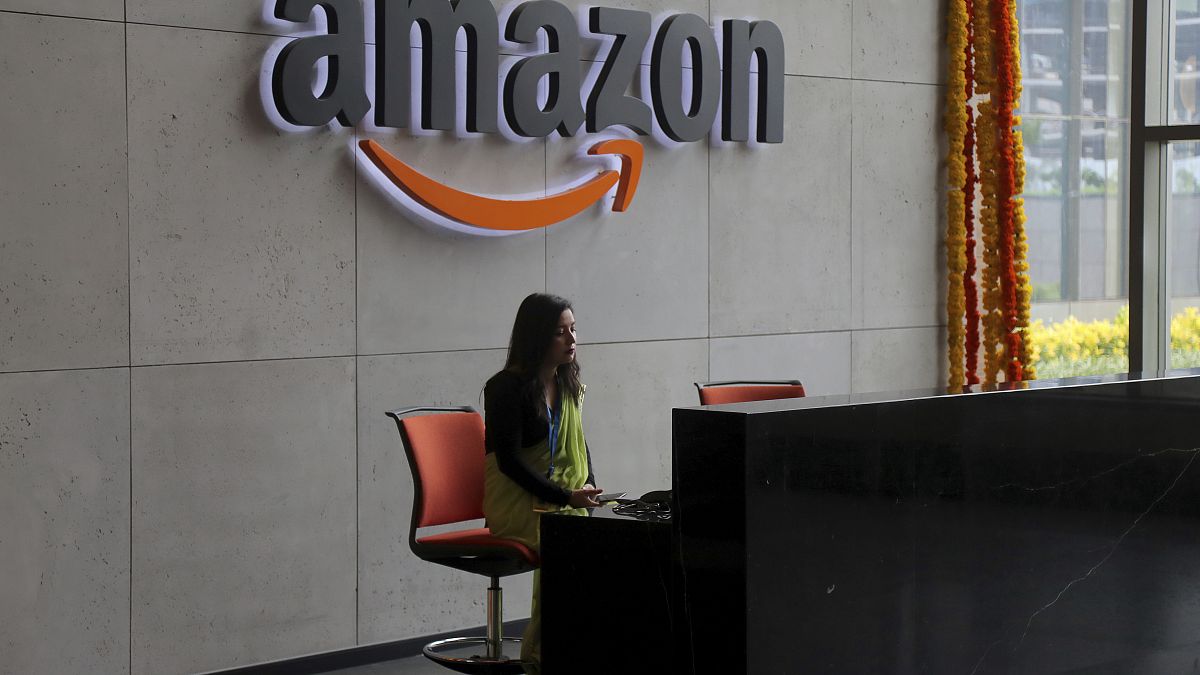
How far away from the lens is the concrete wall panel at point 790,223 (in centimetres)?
650

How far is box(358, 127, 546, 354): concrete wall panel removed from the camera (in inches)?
217

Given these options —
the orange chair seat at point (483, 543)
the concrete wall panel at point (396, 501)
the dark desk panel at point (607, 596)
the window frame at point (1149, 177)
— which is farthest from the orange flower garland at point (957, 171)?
the dark desk panel at point (607, 596)

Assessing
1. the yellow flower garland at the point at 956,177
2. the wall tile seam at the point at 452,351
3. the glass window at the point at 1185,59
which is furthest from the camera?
the glass window at the point at 1185,59

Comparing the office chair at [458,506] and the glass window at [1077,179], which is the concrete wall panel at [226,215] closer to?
the office chair at [458,506]

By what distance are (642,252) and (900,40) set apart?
1855mm

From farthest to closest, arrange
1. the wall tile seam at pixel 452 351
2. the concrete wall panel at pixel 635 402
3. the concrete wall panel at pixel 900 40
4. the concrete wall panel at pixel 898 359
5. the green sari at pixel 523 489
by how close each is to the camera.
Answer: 1. the concrete wall panel at pixel 898 359
2. the concrete wall panel at pixel 900 40
3. the concrete wall panel at pixel 635 402
4. the wall tile seam at pixel 452 351
5. the green sari at pixel 523 489

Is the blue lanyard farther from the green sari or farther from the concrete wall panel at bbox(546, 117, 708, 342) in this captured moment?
the concrete wall panel at bbox(546, 117, 708, 342)

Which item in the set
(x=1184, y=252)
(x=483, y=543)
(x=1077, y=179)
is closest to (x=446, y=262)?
(x=483, y=543)

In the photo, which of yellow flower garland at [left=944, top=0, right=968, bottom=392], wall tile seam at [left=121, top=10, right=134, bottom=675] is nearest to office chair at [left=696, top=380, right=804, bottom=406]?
yellow flower garland at [left=944, top=0, right=968, bottom=392]

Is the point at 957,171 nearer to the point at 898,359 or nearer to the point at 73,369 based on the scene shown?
the point at 898,359

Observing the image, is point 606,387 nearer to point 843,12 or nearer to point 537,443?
point 537,443

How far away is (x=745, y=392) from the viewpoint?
5.63 meters

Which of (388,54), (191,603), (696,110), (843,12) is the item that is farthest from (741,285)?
(191,603)

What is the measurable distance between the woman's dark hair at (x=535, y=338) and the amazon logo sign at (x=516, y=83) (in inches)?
37.5
